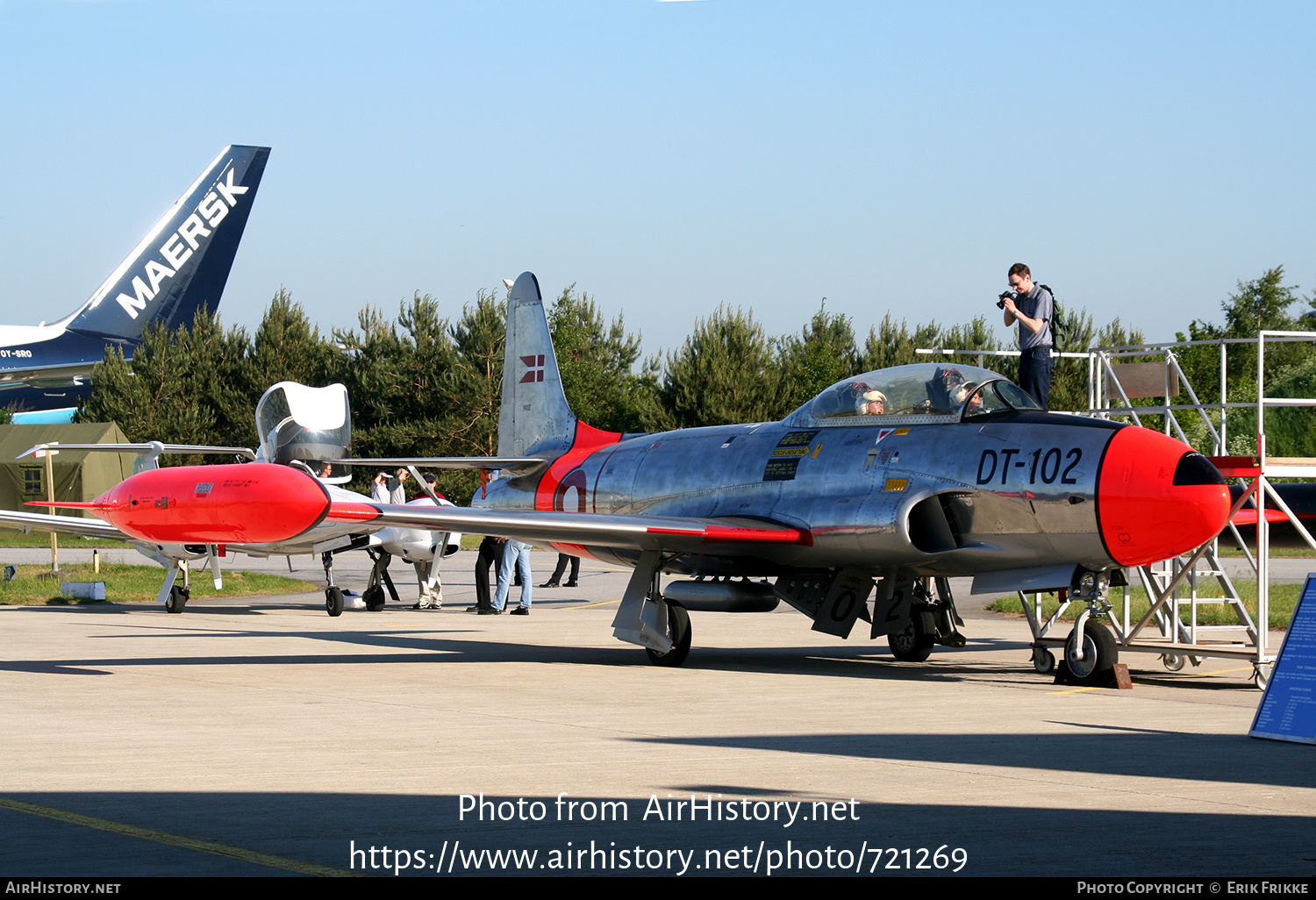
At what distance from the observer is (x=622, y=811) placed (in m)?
6.14

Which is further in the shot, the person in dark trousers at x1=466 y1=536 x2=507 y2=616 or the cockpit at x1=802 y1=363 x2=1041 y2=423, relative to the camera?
the person in dark trousers at x1=466 y1=536 x2=507 y2=616

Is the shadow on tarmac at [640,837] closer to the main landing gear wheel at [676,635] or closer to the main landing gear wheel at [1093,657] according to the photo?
the main landing gear wheel at [1093,657]

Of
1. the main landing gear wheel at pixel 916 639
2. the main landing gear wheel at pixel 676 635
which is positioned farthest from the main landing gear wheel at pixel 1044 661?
the main landing gear wheel at pixel 676 635

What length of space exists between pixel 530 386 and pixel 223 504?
24.2 feet

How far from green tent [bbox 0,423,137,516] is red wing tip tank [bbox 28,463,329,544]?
33.4 m

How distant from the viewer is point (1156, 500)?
11047 mm

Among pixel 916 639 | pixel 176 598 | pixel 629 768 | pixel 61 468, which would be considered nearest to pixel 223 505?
pixel 629 768

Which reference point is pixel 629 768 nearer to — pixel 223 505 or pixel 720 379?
pixel 223 505

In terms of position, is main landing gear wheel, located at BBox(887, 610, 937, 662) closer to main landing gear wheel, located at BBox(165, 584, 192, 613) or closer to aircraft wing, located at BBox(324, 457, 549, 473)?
aircraft wing, located at BBox(324, 457, 549, 473)

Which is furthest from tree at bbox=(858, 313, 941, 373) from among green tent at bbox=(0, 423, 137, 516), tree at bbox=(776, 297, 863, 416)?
green tent at bbox=(0, 423, 137, 516)

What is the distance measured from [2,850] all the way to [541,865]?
6.94 feet

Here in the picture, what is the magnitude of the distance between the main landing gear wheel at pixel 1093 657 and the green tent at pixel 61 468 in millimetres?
37621

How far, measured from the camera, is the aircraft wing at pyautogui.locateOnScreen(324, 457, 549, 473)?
15.5m

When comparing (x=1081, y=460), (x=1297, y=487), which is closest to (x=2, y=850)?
(x=1081, y=460)
